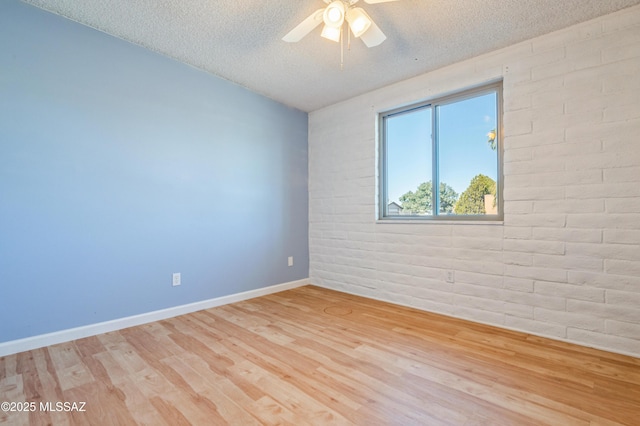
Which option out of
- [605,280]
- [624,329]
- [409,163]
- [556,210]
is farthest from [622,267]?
[409,163]

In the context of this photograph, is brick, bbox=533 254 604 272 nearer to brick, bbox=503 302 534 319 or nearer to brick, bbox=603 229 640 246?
brick, bbox=603 229 640 246

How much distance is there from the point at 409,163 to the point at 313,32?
1702 millimetres

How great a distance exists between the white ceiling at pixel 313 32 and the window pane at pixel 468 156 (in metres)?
0.48

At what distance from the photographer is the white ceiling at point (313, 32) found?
2004mm

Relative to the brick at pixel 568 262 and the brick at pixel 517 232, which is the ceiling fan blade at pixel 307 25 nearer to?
the brick at pixel 517 232

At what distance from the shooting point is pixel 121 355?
1961mm

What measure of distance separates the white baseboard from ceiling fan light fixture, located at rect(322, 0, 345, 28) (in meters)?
2.76

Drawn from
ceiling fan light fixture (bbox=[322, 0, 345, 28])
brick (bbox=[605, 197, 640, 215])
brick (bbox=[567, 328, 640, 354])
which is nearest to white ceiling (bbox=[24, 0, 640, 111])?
ceiling fan light fixture (bbox=[322, 0, 345, 28])

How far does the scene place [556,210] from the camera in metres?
2.24

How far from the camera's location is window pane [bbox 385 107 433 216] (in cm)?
308

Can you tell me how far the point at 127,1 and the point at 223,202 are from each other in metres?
1.83

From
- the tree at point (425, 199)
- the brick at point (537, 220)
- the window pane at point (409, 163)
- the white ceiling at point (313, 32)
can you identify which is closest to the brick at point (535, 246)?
the brick at point (537, 220)

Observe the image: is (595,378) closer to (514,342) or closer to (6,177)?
(514,342)

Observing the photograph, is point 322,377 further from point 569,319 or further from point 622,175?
point 622,175
